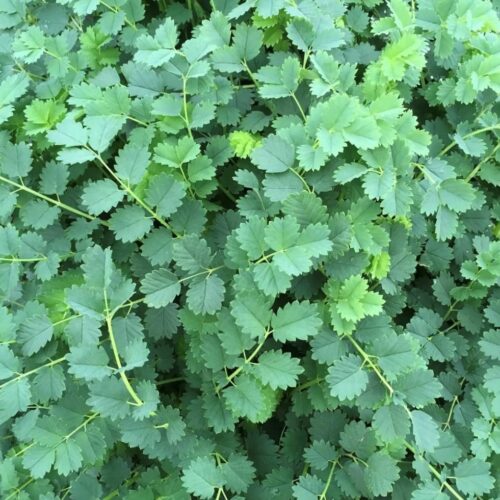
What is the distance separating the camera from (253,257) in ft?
2.88

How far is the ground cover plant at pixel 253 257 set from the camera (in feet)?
2.96

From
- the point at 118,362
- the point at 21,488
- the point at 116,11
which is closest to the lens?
the point at 118,362

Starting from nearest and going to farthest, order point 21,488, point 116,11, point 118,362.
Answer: point 118,362, point 21,488, point 116,11

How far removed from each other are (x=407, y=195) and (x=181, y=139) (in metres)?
0.36

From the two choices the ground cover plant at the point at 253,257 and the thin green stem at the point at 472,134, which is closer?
the ground cover plant at the point at 253,257

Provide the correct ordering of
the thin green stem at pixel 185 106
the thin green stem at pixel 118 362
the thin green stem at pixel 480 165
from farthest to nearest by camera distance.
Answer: the thin green stem at pixel 480 165
the thin green stem at pixel 185 106
the thin green stem at pixel 118 362

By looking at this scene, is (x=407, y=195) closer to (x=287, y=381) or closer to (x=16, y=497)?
(x=287, y=381)

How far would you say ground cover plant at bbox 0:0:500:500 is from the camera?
0.90 meters

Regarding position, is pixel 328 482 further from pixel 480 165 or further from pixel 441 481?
pixel 480 165

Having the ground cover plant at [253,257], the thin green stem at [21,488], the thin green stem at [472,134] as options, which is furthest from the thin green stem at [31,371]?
the thin green stem at [472,134]

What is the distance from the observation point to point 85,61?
43.3 inches

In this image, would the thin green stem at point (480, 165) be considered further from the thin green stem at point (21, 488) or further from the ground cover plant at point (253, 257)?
the thin green stem at point (21, 488)

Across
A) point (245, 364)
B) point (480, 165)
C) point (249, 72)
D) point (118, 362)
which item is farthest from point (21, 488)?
point (480, 165)

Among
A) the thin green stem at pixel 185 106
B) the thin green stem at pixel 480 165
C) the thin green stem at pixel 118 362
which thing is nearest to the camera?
the thin green stem at pixel 118 362
